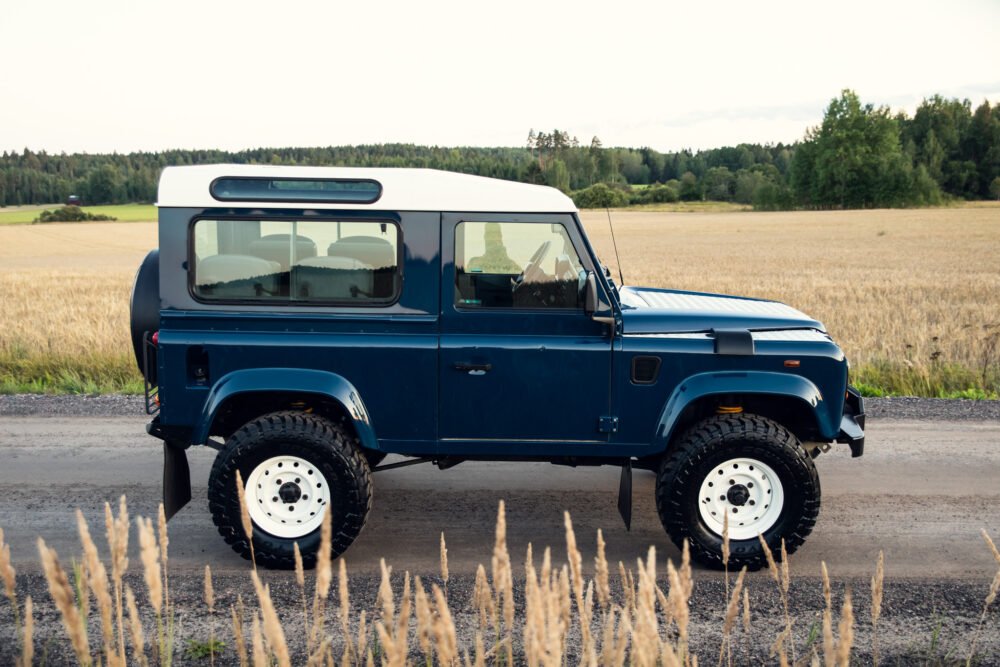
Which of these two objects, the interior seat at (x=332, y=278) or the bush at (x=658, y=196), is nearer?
the interior seat at (x=332, y=278)

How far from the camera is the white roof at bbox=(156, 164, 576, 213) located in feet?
16.1

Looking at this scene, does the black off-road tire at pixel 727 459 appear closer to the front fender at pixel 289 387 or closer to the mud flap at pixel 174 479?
the front fender at pixel 289 387

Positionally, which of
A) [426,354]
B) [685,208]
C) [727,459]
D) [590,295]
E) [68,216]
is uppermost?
[685,208]

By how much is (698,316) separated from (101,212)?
264 ft

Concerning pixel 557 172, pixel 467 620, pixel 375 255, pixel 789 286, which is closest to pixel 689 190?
pixel 557 172

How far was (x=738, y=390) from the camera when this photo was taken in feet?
16.3

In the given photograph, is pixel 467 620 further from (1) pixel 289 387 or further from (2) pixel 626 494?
(1) pixel 289 387

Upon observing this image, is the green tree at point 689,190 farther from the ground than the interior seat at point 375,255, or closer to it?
farther from the ground

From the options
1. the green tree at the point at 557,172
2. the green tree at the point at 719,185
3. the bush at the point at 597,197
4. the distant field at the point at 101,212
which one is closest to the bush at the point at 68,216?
the distant field at the point at 101,212

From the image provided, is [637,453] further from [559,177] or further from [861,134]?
[861,134]

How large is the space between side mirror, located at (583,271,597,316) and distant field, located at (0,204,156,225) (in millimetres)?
71915

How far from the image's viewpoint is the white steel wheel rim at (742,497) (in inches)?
197

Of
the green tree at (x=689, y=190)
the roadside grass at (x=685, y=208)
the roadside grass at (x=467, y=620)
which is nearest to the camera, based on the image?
the roadside grass at (x=467, y=620)

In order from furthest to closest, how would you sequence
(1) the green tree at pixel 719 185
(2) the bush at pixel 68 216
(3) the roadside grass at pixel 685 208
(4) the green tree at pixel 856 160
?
(1) the green tree at pixel 719 185 < (4) the green tree at pixel 856 160 < (3) the roadside grass at pixel 685 208 < (2) the bush at pixel 68 216
